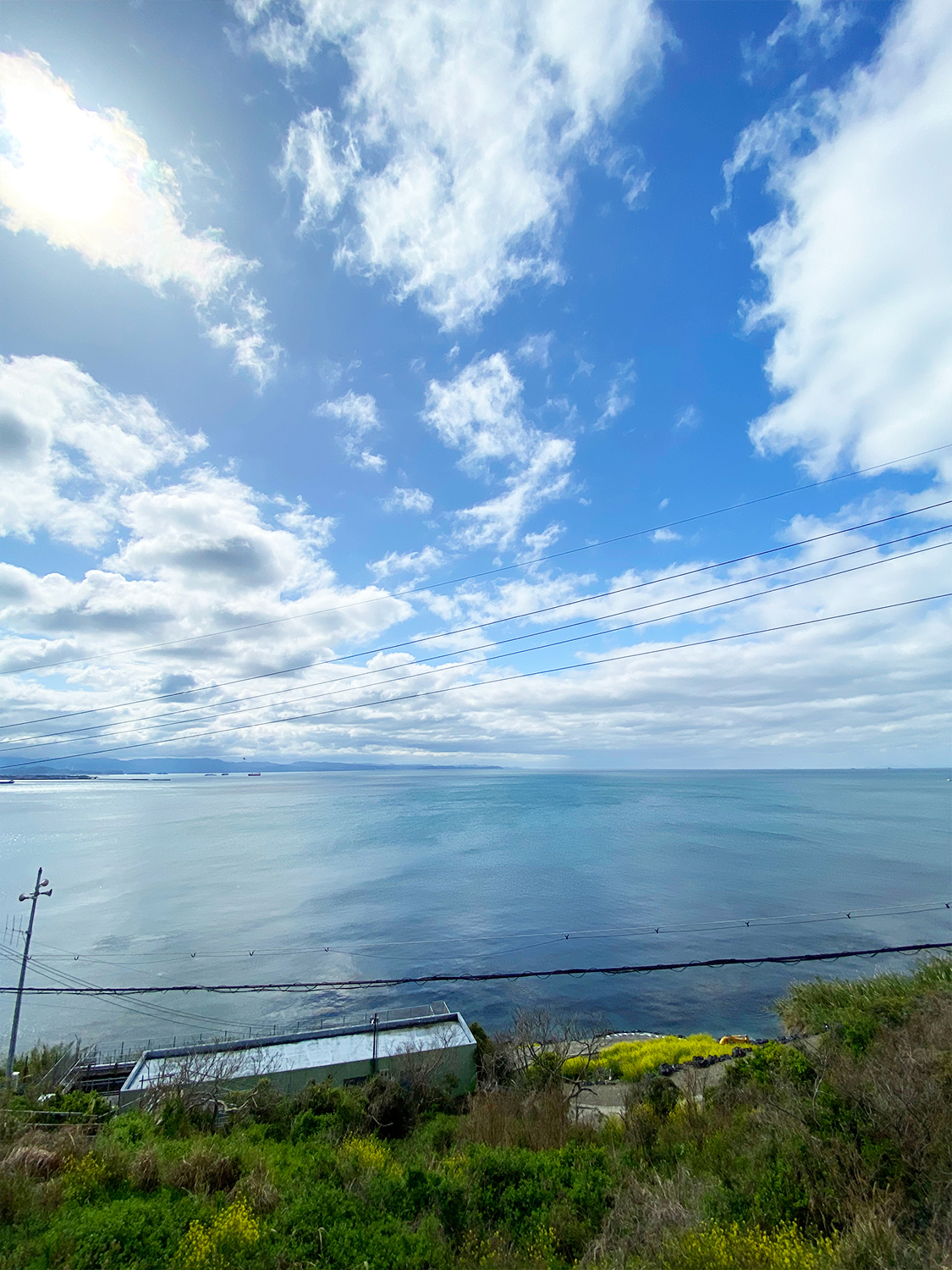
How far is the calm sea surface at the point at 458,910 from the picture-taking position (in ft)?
133

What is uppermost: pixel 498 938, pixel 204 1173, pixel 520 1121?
pixel 204 1173

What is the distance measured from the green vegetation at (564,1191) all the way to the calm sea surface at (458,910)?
27.6 meters

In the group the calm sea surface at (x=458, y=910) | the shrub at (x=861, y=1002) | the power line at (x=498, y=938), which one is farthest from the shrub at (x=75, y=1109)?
the power line at (x=498, y=938)

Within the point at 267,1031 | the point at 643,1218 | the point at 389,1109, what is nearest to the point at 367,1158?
the point at 643,1218

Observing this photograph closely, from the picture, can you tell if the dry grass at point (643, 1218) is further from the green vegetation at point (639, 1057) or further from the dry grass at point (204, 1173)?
the green vegetation at point (639, 1057)

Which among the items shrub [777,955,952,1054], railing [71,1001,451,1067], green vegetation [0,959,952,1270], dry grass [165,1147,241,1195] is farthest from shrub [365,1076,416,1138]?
shrub [777,955,952,1054]

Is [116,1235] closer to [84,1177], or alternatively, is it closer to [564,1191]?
[84,1177]

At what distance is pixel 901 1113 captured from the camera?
862 centimetres

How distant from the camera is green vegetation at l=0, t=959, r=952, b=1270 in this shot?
731 cm

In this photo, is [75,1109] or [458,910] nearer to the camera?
[75,1109]

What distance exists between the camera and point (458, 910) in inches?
2242

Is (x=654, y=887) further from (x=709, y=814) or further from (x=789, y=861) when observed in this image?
(x=709, y=814)

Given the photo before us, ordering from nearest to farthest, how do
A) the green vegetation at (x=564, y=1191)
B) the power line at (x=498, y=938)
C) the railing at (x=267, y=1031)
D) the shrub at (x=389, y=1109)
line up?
the green vegetation at (x=564, y=1191) < the shrub at (x=389, y=1109) < the railing at (x=267, y=1031) < the power line at (x=498, y=938)

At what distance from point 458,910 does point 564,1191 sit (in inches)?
2004
